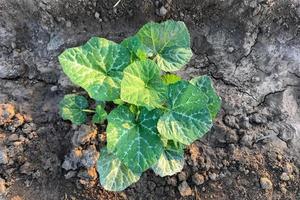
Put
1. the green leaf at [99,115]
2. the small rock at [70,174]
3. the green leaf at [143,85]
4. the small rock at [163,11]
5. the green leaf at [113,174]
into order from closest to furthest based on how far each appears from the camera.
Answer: the green leaf at [143,85]
the green leaf at [113,174]
the green leaf at [99,115]
the small rock at [70,174]
the small rock at [163,11]

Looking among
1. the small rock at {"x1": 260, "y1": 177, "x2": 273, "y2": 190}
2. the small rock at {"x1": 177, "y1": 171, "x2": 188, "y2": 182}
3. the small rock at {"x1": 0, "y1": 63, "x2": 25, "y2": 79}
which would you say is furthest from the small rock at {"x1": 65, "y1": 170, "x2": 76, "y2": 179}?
the small rock at {"x1": 260, "y1": 177, "x2": 273, "y2": 190}

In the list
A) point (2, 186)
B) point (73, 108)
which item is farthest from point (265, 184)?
Answer: point (2, 186)

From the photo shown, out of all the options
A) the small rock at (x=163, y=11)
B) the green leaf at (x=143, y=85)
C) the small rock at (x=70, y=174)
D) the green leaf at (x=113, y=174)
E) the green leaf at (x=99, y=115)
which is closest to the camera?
the green leaf at (x=143, y=85)

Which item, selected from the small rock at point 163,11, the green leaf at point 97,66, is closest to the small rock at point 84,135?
the green leaf at point 97,66

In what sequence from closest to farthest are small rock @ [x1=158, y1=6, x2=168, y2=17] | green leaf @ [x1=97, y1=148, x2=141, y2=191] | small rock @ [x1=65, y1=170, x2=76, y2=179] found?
green leaf @ [x1=97, y1=148, x2=141, y2=191]
small rock @ [x1=65, y1=170, x2=76, y2=179]
small rock @ [x1=158, y1=6, x2=168, y2=17]

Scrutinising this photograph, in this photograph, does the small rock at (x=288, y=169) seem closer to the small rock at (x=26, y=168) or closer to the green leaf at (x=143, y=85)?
the green leaf at (x=143, y=85)

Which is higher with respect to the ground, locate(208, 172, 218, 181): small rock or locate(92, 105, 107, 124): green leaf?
locate(92, 105, 107, 124): green leaf

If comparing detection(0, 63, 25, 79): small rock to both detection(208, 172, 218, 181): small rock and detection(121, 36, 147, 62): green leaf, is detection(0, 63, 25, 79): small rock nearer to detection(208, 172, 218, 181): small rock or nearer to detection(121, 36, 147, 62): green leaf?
detection(121, 36, 147, 62): green leaf

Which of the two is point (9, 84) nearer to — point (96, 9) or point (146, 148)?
point (96, 9)
